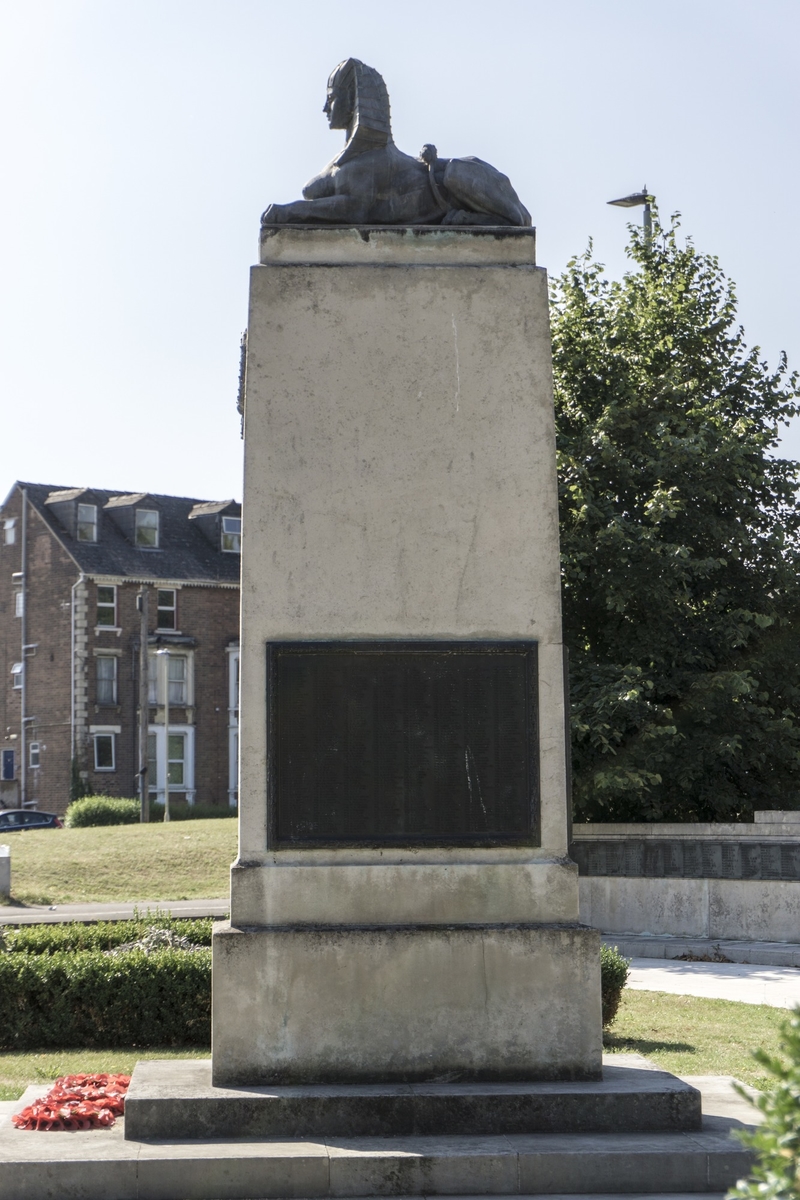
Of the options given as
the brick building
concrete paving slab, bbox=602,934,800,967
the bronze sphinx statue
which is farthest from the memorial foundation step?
the brick building

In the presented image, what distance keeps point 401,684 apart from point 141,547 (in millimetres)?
44911

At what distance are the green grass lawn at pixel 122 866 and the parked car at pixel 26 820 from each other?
14963 millimetres

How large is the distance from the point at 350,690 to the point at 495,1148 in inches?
98.9

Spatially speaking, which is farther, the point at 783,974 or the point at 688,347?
the point at 688,347

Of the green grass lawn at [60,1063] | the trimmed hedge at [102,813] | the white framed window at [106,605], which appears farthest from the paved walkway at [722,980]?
the white framed window at [106,605]

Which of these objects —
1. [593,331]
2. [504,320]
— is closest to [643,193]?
[593,331]

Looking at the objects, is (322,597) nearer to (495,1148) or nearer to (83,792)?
(495,1148)

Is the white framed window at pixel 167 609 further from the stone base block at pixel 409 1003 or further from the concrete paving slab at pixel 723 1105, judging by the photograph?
the stone base block at pixel 409 1003

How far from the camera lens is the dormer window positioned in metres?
50.6

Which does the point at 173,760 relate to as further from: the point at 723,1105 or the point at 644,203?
the point at 723,1105

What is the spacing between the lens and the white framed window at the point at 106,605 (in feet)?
162

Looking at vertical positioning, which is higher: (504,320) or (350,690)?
(504,320)

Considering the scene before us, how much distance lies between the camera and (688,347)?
22875mm

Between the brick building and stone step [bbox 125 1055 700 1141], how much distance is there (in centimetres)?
4073
